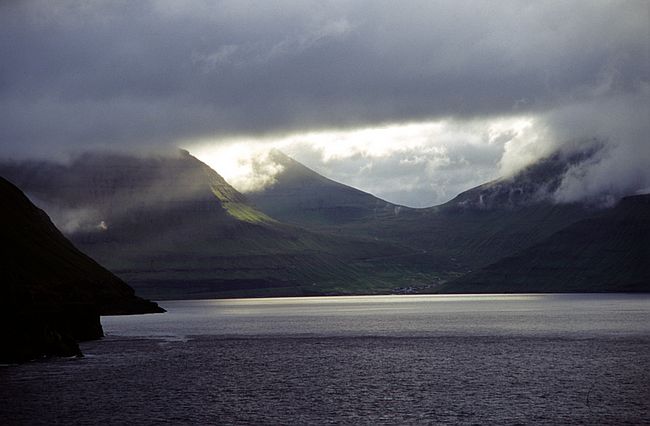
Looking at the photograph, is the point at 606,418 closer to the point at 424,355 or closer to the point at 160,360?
the point at 424,355

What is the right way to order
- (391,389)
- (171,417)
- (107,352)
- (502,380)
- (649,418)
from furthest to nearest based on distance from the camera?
(107,352)
(502,380)
(391,389)
(171,417)
(649,418)

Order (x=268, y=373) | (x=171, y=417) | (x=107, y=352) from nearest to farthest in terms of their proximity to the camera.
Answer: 1. (x=171, y=417)
2. (x=268, y=373)
3. (x=107, y=352)

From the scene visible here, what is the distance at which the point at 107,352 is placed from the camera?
579 feet

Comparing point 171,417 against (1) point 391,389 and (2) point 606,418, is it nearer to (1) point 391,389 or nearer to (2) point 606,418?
(1) point 391,389

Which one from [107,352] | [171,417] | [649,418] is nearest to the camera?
[649,418]

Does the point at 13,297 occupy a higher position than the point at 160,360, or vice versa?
the point at 13,297

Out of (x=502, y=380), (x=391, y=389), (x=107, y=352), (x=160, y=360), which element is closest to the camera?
(x=391, y=389)

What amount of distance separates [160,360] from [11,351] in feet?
90.0

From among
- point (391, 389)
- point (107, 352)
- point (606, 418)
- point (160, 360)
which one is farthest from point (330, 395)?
point (107, 352)

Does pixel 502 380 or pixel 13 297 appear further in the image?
pixel 13 297

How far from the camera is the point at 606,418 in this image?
8944 centimetres

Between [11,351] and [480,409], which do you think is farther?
[11,351]

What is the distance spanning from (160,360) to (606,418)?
A: 3665 inches

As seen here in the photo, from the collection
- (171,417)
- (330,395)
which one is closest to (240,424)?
(171,417)
